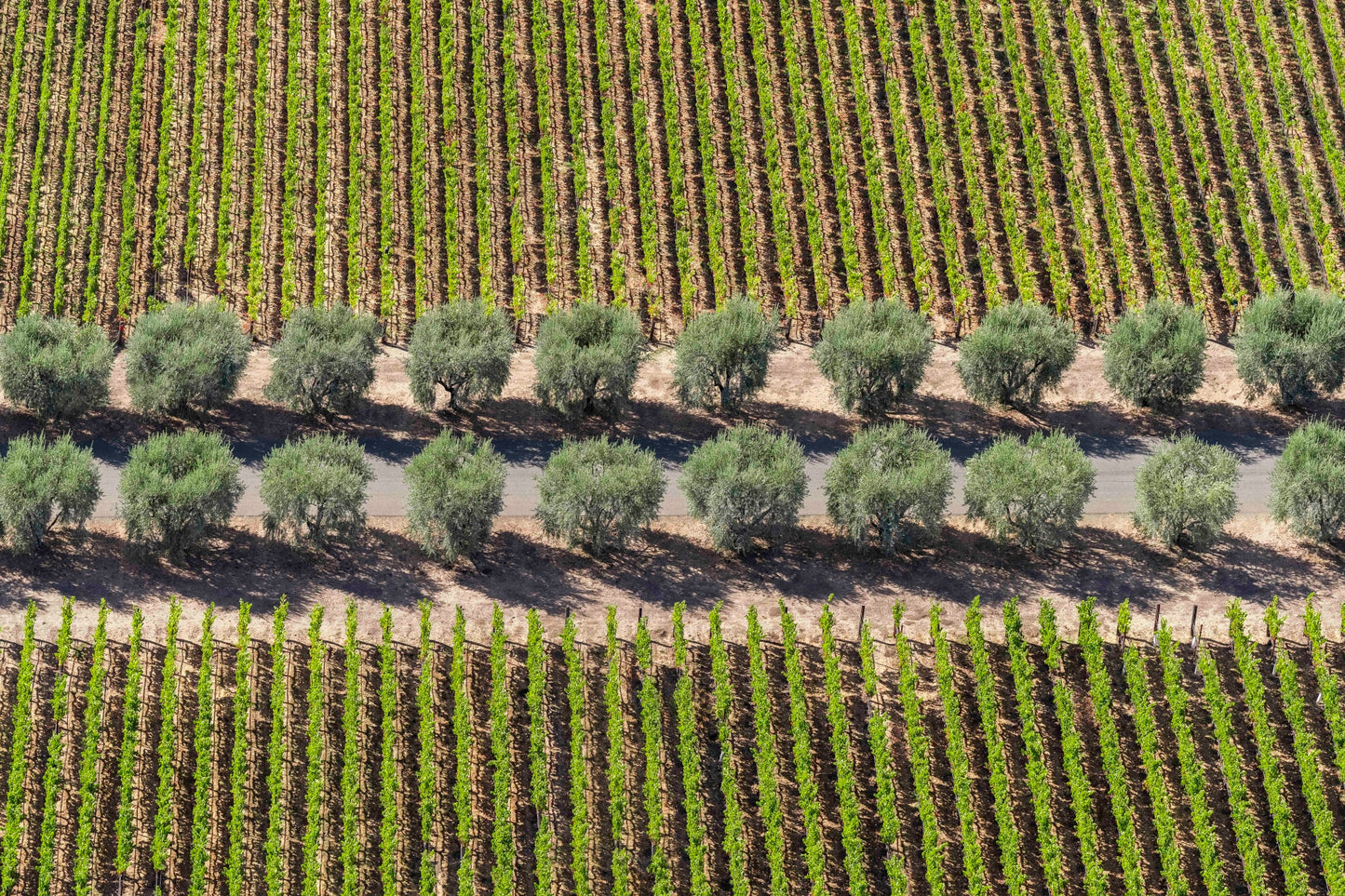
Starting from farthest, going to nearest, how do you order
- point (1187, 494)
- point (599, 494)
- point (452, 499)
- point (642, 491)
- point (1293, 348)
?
point (1293, 348) < point (1187, 494) < point (642, 491) < point (599, 494) < point (452, 499)

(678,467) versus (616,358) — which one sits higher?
(616,358)

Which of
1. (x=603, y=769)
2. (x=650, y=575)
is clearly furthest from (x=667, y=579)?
(x=603, y=769)

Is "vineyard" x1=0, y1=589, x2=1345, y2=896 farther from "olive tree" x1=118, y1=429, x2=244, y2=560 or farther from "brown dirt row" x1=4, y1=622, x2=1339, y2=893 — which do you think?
"olive tree" x1=118, y1=429, x2=244, y2=560

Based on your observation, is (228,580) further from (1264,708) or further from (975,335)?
(1264,708)

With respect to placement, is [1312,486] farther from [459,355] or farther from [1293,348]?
[459,355]

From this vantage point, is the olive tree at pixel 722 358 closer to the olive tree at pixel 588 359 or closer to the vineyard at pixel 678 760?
the olive tree at pixel 588 359

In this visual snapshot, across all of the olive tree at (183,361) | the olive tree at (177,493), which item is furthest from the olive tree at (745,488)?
the olive tree at (183,361)

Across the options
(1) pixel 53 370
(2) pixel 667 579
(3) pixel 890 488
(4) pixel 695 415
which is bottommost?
(2) pixel 667 579
